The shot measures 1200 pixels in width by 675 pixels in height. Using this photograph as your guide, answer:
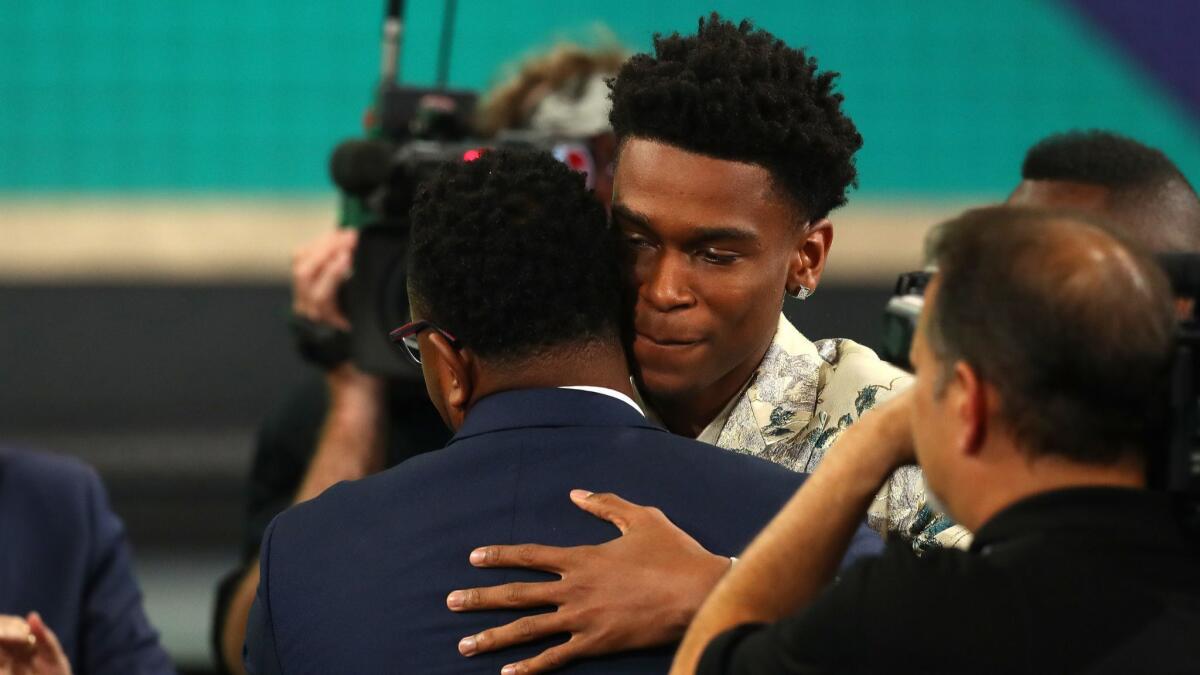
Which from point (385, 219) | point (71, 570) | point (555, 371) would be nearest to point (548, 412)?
point (555, 371)

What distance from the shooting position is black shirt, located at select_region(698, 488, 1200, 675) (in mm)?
872

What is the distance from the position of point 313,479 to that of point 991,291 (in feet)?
5.23

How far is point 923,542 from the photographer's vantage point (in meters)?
1.28

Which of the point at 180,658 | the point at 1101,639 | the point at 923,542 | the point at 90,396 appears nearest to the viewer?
the point at 1101,639

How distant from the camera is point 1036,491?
3.00 feet

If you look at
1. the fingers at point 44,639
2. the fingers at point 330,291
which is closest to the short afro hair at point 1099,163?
the fingers at point 330,291

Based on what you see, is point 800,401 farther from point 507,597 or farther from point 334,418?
point 334,418

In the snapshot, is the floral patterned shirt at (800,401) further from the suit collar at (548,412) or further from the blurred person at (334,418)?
the blurred person at (334,418)

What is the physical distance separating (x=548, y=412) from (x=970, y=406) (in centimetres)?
37

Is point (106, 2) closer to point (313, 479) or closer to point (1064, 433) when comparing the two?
point (313, 479)

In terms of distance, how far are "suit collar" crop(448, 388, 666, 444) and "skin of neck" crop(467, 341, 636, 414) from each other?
13 millimetres

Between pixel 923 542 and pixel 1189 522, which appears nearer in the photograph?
pixel 1189 522

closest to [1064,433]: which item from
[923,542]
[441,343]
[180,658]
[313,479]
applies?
[923,542]

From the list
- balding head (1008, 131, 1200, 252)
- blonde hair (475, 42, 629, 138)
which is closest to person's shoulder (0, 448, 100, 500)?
blonde hair (475, 42, 629, 138)
